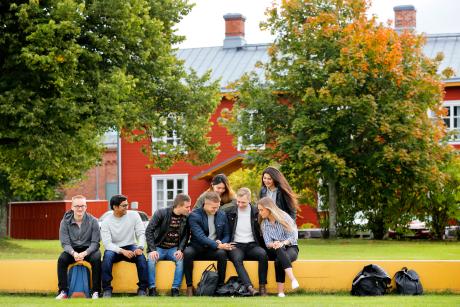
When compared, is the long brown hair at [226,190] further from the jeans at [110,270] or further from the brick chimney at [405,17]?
the brick chimney at [405,17]

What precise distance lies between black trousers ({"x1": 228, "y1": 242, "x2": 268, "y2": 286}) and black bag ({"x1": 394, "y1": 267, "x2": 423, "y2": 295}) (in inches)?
78.0

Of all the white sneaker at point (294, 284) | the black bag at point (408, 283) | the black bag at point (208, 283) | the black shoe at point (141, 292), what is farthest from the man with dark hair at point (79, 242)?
the black bag at point (408, 283)

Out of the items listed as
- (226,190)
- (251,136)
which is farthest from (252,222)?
(251,136)

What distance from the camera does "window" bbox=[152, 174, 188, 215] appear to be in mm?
51031

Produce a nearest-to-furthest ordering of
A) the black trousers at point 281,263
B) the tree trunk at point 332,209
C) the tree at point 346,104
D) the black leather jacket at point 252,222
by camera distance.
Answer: the black trousers at point 281,263 < the black leather jacket at point 252,222 < the tree at point 346,104 < the tree trunk at point 332,209

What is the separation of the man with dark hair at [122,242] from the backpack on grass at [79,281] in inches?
10.2

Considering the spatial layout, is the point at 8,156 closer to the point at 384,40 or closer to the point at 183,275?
the point at 384,40

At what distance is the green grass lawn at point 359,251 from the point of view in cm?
2670

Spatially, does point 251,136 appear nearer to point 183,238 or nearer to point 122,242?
point 183,238

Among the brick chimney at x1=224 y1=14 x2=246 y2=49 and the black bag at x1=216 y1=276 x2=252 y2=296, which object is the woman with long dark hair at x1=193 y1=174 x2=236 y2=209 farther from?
the brick chimney at x1=224 y1=14 x2=246 y2=49

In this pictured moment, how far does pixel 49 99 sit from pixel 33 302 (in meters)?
15.0

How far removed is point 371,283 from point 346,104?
68.1 ft

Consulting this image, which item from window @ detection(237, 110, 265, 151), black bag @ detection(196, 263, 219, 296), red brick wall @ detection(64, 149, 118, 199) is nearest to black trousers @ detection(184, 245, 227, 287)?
black bag @ detection(196, 263, 219, 296)

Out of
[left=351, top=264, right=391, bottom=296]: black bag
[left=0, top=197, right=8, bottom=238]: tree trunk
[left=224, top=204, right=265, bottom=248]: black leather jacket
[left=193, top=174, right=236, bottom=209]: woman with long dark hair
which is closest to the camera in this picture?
[left=351, top=264, right=391, bottom=296]: black bag
